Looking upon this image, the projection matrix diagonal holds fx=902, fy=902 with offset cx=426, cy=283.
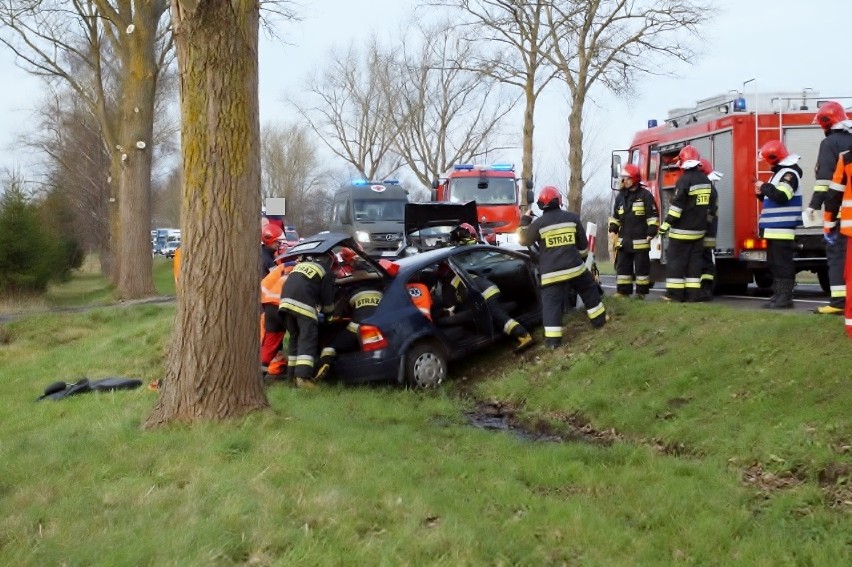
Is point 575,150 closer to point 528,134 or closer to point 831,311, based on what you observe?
point 528,134

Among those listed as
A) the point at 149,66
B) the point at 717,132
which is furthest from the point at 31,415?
the point at 149,66

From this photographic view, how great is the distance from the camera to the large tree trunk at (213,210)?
6.70 meters

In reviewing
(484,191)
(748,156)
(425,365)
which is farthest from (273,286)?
(484,191)

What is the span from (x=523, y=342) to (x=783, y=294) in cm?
287

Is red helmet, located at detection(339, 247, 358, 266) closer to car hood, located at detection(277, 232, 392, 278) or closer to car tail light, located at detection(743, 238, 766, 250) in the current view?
car hood, located at detection(277, 232, 392, 278)

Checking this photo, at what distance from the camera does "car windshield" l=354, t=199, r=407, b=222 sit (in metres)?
23.8

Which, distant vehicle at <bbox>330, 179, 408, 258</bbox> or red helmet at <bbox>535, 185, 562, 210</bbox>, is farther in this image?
distant vehicle at <bbox>330, 179, 408, 258</bbox>

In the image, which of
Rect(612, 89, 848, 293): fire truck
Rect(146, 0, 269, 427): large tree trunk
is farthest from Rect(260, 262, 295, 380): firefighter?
Rect(612, 89, 848, 293): fire truck

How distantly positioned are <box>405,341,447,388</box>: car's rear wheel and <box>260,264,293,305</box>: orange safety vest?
4.90 ft

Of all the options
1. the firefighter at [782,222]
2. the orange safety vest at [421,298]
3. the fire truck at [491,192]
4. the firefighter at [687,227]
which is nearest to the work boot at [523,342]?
the orange safety vest at [421,298]

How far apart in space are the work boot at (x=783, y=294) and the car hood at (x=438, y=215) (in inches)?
211

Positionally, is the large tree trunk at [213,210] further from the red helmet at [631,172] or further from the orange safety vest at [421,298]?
the red helmet at [631,172]

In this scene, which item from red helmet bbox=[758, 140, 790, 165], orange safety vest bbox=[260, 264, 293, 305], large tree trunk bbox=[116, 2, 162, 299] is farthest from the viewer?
large tree trunk bbox=[116, 2, 162, 299]

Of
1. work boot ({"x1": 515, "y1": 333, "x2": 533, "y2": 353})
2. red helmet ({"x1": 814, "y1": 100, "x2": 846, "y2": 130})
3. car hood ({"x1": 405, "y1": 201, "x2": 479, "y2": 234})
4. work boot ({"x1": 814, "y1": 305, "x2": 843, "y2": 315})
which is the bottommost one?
work boot ({"x1": 515, "y1": 333, "x2": 533, "y2": 353})
